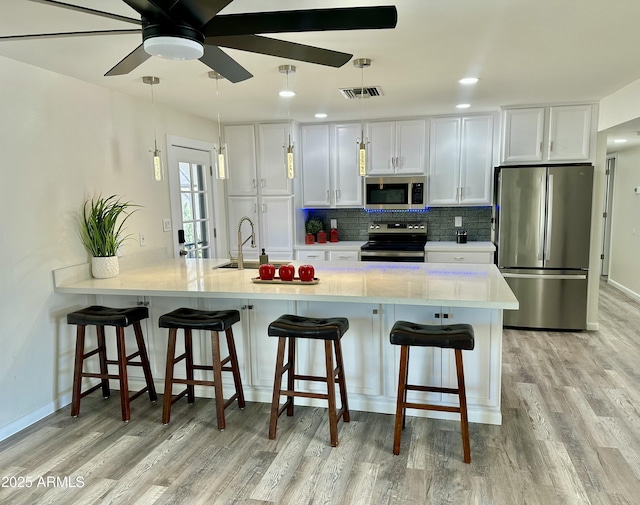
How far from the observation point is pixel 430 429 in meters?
2.82

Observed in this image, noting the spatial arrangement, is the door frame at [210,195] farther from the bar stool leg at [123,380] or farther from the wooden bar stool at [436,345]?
the wooden bar stool at [436,345]

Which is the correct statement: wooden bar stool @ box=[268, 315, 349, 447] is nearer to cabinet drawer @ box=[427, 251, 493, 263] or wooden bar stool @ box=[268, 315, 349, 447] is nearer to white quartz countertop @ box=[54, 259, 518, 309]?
white quartz countertop @ box=[54, 259, 518, 309]

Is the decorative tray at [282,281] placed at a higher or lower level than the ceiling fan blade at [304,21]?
lower

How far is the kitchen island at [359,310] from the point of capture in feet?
9.00

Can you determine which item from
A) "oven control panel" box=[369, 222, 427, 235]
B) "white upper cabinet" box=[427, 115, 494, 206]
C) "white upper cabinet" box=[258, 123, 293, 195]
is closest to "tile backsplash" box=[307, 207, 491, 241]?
"oven control panel" box=[369, 222, 427, 235]

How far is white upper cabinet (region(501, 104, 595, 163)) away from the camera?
4.48m

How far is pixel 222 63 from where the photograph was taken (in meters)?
2.16

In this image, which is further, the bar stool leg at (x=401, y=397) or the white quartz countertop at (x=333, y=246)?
the white quartz countertop at (x=333, y=246)

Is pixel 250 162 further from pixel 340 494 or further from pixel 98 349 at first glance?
pixel 340 494

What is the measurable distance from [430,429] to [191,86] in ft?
9.77

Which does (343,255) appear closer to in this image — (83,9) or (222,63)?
(222,63)

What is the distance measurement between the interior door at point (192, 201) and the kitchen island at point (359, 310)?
115 cm

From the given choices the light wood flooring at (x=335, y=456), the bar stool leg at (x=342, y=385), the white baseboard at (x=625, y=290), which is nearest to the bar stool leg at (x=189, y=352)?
the light wood flooring at (x=335, y=456)

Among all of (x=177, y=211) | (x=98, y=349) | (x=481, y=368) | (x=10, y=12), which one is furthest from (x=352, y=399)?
(x=10, y=12)
